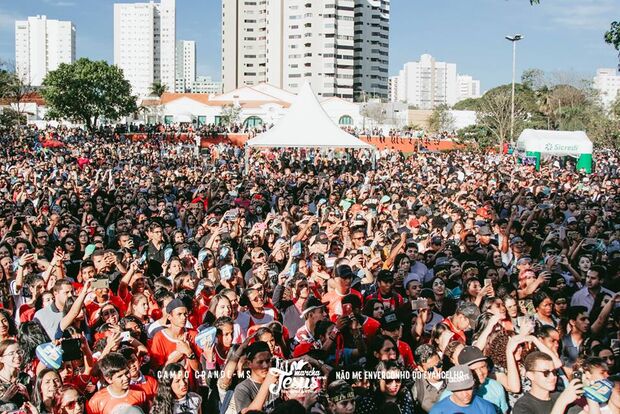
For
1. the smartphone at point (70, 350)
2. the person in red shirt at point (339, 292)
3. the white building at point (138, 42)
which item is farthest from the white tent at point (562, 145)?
the white building at point (138, 42)

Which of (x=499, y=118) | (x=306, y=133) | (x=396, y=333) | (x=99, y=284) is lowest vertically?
(x=396, y=333)

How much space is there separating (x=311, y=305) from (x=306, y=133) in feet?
56.5

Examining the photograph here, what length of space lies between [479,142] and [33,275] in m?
48.2

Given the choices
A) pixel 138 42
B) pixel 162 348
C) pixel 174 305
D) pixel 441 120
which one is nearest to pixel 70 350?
pixel 162 348

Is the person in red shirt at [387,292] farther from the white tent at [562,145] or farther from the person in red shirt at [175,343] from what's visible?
the white tent at [562,145]

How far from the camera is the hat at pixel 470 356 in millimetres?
4727

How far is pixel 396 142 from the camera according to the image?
50.4 meters

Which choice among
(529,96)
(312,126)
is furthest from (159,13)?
(312,126)

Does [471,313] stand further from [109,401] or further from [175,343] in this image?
[109,401]

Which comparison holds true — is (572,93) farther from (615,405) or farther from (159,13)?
(159,13)

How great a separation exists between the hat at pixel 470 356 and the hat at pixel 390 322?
3.56 feet

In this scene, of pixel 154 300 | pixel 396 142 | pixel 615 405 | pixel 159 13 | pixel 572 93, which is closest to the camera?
pixel 615 405

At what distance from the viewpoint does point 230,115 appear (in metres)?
68.8

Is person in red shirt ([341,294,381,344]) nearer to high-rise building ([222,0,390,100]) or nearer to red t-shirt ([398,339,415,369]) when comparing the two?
red t-shirt ([398,339,415,369])
